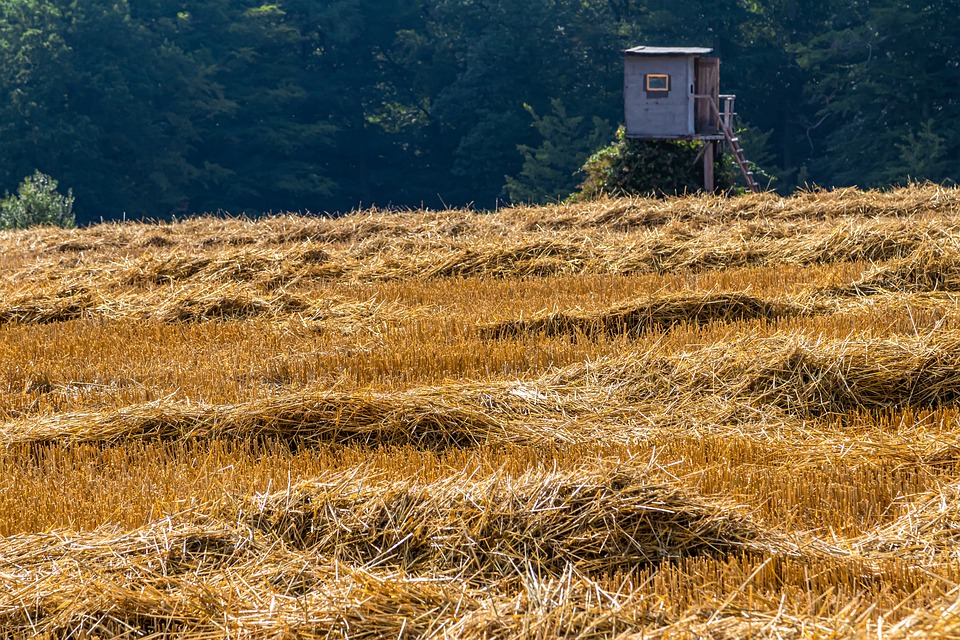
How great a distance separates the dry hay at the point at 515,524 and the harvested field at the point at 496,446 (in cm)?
1

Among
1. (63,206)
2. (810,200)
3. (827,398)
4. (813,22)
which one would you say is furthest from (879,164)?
(827,398)

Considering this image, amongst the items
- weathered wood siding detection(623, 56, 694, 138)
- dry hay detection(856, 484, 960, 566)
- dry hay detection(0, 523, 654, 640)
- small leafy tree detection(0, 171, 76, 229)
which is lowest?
small leafy tree detection(0, 171, 76, 229)

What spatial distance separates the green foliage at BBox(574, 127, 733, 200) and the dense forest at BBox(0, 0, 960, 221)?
12.3 metres

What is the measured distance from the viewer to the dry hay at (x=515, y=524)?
3.58m

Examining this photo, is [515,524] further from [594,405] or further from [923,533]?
[594,405]

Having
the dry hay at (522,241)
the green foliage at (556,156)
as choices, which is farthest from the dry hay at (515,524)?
the green foliage at (556,156)

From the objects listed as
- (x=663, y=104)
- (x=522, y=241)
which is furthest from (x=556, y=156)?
(x=522, y=241)

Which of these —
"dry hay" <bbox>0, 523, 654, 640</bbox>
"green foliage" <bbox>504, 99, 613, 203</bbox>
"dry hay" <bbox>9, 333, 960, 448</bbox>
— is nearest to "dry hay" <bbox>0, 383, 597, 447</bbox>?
"dry hay" <bbox>9, 333, 960, 448</bbox>

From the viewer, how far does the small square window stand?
2298 cm

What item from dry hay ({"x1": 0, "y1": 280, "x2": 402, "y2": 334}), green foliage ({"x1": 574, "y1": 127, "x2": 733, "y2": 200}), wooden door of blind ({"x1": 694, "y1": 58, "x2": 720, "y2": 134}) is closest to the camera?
dry hay ({"x1": 0, "y1": 280, "x2": 402, "y2": 334})

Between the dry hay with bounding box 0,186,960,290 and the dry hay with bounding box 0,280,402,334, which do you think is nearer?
the dry hay with bounding box 0,280,402,334

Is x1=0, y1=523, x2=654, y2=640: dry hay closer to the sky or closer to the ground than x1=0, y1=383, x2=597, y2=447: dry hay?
closer to the sky

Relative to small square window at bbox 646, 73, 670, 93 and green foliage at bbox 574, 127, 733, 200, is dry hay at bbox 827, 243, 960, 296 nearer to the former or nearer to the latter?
green foliage at bbox 574, 127, 733, 200

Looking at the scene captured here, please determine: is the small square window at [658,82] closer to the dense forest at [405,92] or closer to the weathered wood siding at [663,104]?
the weathered wood siding at [663,104]
